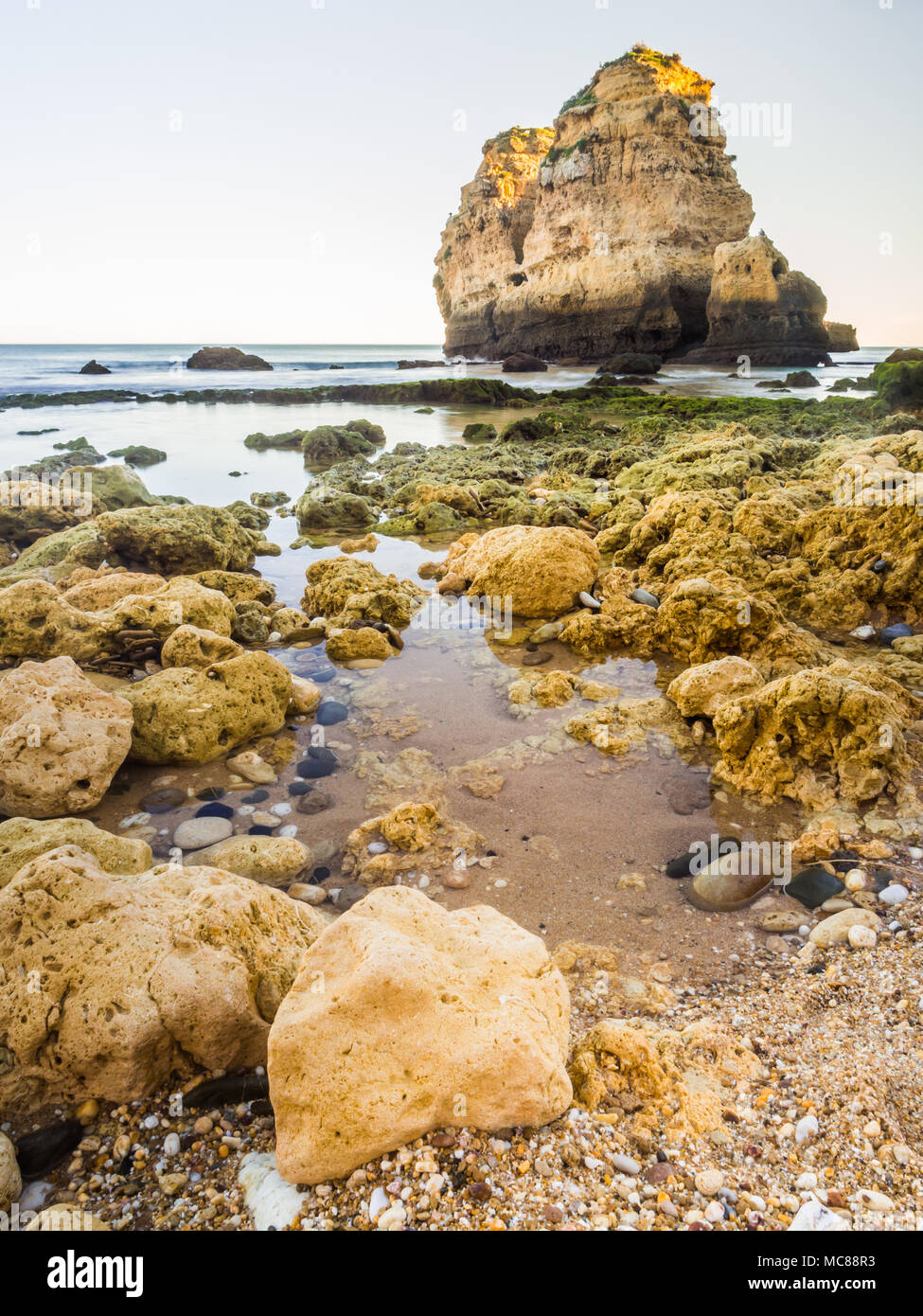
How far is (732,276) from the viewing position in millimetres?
39094

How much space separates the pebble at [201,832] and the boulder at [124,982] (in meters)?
1.02

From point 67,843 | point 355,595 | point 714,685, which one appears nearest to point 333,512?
point 355,595

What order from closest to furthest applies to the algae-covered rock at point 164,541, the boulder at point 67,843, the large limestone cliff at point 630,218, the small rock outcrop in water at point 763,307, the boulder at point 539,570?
1. the boulder at point 67,843
2. the boulder at point 539,570
3. the algae-covered rock at point 164,541
4. the small rock outcrop in water at point 763,307
5. the large limestone cliff at point 630,218

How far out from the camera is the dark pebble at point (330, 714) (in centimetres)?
470

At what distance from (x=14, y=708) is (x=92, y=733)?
480mm

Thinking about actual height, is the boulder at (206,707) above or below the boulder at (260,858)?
above

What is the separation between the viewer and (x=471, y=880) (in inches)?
126

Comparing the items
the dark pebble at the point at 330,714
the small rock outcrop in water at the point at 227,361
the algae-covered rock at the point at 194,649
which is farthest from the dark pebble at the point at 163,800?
the small rock outcrop in water at the point at 227,361

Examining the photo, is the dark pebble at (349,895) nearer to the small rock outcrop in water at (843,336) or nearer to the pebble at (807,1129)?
the pebble at (807,1129)

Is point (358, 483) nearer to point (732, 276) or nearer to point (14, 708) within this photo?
point (14, 708)

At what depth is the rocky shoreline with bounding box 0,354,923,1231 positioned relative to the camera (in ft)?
5.58

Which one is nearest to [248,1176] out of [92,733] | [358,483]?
[92,733]

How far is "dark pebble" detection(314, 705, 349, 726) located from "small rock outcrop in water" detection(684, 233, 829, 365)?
43.2m

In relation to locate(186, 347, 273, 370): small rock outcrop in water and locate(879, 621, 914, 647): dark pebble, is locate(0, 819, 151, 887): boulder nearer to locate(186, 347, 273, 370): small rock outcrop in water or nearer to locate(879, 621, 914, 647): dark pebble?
locate(879, 621, 914, 647): dark pebble
